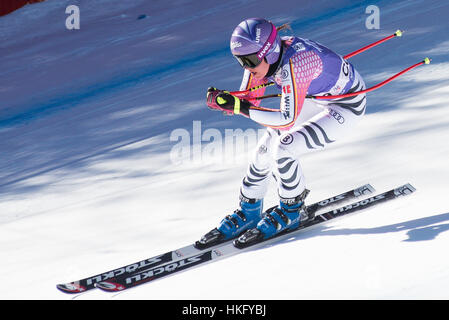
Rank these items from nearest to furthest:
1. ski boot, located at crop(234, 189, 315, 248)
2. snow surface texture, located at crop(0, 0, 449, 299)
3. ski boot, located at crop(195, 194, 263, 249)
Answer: snow surface texture, located at crop(0, 0, 449, 299) < ski boot, located at crop(234, 189, 315, 248) < ski boot, located at crop(195, 194, 263, 249)

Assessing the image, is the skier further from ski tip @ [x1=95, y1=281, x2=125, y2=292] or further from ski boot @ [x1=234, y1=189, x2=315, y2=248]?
ski tip @ [x1=95, y1=281, x2=125, y2=292]

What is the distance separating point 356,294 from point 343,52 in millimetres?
5126

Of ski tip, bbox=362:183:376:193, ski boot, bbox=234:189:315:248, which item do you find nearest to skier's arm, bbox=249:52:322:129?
ski boot, bbox=234:189:315:248

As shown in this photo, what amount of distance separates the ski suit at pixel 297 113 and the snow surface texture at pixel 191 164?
405 mm

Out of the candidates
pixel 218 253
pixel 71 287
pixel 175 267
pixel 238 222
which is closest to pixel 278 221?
pixel 238 222

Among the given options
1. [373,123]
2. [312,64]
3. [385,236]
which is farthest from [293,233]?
[373,123]

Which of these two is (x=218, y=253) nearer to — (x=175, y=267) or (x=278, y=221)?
(x=175, y=267)

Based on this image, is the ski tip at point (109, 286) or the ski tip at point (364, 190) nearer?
the ski tip at point (109, 286)

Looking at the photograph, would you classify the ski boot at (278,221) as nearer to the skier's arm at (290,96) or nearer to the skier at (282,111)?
the skier at (282,111)

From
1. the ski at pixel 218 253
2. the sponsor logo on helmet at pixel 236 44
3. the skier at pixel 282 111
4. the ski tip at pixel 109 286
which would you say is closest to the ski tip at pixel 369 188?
the ski at pixel 218 253

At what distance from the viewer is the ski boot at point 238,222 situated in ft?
13.8

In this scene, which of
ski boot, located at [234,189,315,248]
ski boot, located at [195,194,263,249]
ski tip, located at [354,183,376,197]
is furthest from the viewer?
ski tip, located at [354,183,376,197]

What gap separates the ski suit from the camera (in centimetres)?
378

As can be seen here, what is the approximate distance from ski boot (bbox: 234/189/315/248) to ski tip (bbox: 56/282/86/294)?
0.88 meters
